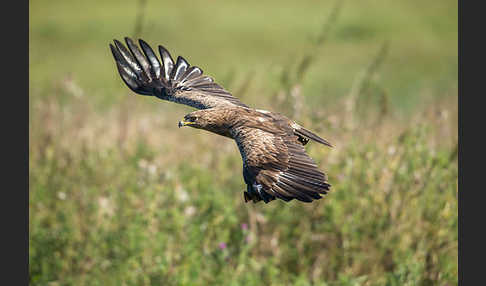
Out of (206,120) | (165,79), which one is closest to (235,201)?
(206,120)

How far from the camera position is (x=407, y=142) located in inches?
254

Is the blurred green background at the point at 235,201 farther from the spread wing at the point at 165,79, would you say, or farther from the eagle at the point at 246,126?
the eagle at the point at 246,126

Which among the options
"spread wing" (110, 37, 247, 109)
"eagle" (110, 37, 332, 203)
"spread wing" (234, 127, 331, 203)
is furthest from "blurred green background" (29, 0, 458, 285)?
"spread wing" (234, 127, 331, 203)

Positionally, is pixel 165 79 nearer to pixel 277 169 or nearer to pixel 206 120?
pixel 206 120

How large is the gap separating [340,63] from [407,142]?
13340mm

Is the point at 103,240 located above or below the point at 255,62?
below

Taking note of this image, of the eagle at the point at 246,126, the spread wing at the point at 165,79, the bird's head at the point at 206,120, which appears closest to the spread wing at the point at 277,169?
the eagle at the point at 246,126

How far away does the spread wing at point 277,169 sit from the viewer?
4.78 m

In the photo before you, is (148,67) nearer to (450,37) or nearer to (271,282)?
(271,282)

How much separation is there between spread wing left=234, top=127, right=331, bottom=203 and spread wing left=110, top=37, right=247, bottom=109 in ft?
4.11

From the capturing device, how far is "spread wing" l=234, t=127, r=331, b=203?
4777 mm

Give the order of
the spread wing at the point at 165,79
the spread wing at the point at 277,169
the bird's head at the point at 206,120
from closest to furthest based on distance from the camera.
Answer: the spread wing at the point at 277,169 → the bird's head at the point at 206,120 → the spread wing at the point at 165,79

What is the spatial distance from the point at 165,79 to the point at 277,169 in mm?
2437

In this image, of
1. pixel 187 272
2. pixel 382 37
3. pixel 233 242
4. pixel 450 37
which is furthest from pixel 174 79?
pixel 450 37
